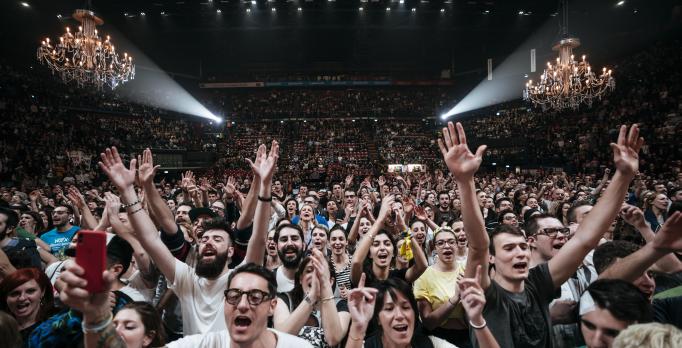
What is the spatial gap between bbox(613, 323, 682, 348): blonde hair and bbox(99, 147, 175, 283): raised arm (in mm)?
2210

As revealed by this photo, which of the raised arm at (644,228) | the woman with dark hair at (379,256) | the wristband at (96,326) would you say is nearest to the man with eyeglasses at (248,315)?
the wristband at (96,326)

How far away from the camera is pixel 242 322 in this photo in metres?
1.61

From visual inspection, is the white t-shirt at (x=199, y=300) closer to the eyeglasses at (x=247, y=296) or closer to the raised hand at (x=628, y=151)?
the eyeglasses at (x=247, y=296)

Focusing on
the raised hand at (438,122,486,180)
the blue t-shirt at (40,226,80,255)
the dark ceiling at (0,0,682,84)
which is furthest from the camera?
the dark ceiling at (0,0,682,84)

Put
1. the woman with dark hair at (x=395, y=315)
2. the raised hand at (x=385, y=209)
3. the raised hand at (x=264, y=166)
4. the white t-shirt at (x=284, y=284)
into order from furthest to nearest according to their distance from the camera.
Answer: the raised hand at (x=385, y=209) < the white t-shirt at (x=284, y=284) < the raised hand at (x=264, y=166) < the woman with dark hair at (x=395, y=315)

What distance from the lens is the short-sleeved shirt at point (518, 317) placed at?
180cm

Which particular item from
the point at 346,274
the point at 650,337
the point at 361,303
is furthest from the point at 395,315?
the point at 346,274

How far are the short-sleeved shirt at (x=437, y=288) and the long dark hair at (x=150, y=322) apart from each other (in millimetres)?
1539

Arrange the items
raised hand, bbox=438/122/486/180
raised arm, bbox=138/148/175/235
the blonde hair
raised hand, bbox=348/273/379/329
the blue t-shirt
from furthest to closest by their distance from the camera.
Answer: the blue t-shirt
raised arm, bbox=138/148/175/235
raised hand, bbox=438/122/486/180
raised hand, bbox=348/273/379/329
the blonde hair

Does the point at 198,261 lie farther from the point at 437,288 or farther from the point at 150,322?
the point at 437,288

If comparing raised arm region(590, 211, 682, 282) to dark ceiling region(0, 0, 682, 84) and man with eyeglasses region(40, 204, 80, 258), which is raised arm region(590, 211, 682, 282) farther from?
dark ceiling region(0, 0, 682, 84)

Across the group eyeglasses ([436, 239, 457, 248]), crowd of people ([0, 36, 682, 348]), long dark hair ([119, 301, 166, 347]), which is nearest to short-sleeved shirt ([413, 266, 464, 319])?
crowd of people ([0, 36, 682, 348])

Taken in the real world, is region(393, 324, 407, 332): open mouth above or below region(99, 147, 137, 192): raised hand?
below

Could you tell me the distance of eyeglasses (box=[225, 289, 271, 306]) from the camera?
1.63m
